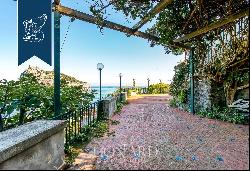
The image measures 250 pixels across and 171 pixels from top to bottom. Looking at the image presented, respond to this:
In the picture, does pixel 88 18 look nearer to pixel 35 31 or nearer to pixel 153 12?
pixel 153 12

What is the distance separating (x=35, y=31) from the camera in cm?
462

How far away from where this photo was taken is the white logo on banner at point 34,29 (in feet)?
14.9

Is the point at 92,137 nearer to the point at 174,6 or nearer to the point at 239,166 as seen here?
the point at 174,6

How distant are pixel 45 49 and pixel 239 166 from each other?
3.84 meters

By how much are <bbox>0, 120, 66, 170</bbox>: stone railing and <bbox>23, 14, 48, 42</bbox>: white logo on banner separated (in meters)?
1.46

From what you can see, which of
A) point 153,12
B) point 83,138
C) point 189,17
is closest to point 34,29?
point 153,12

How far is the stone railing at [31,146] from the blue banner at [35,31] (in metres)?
1.10

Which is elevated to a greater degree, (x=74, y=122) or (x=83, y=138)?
(x=74, y=122)

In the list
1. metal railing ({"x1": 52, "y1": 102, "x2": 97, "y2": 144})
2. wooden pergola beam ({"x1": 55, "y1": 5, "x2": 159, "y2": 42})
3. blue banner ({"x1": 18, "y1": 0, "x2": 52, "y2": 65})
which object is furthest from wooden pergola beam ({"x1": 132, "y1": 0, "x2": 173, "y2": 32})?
metal railing ({"x1": 52, "y1": 102, "x2": 97, "y2": 144})

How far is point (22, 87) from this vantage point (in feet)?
21.6

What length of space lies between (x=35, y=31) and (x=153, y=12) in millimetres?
3457

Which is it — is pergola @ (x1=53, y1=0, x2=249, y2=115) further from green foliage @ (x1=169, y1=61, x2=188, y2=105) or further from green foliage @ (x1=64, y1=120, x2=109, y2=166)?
green foliage @ (x1=169, y1=61, x2=188, y2=105)

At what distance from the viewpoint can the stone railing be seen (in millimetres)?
3459

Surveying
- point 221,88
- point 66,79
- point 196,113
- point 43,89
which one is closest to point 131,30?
point 66,79
